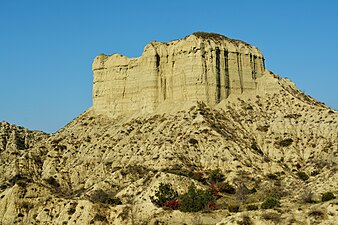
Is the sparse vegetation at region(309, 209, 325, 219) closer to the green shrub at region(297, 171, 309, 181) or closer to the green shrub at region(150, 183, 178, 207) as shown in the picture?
the green shrub at region(150, 183, 178, 207)

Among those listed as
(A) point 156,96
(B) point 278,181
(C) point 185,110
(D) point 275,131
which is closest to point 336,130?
(D) point 275,131

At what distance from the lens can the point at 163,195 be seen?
75562 mm

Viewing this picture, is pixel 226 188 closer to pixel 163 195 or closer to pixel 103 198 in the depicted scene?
pixel 163 195

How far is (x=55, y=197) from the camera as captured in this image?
7719 centimetres

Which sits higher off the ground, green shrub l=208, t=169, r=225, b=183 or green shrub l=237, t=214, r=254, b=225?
green shrub l=208, t=169, r=225, b=183

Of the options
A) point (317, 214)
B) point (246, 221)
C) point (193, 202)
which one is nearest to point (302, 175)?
point (193, 202)

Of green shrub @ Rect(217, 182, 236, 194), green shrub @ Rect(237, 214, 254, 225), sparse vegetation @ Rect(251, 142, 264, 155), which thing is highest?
sparse vegetation @ Rect(251, 142, 264, 155)

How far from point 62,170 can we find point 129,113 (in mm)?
19566

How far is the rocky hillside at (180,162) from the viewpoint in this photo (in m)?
71.7

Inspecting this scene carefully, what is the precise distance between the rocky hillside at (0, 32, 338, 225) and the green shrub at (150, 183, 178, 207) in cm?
28

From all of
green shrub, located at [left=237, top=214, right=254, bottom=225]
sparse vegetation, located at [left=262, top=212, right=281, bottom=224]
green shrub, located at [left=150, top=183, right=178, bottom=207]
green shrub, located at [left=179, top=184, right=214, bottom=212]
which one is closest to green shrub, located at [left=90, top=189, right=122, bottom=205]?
green shrub, located at [left=150, top=183, right=178, bottom=207]

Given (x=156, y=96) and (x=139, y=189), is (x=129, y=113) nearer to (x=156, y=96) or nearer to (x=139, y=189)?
(x=156, y=96)

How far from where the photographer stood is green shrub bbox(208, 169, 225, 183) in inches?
3797

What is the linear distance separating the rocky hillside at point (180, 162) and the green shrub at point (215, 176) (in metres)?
0.26
